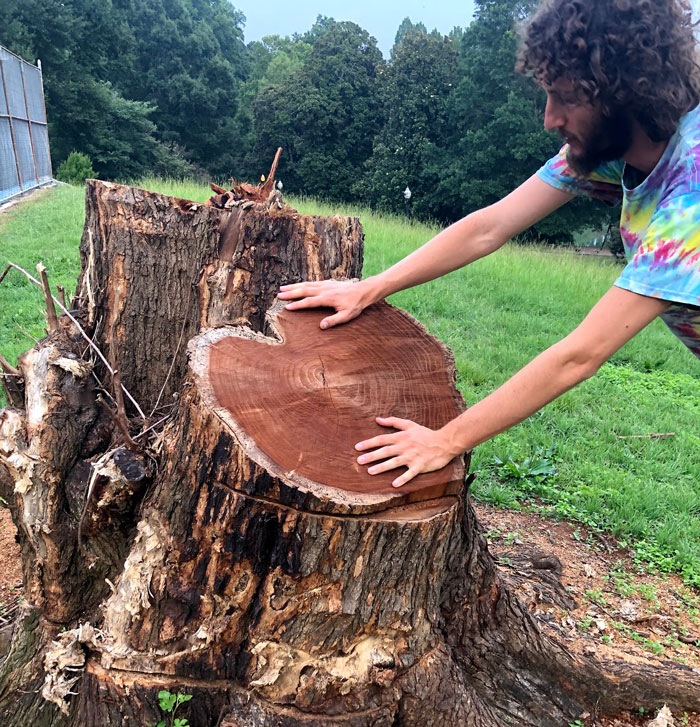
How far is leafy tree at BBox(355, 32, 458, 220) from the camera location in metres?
26.2

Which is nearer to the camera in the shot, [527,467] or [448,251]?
[448,251]

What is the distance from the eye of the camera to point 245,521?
1413 millimetres

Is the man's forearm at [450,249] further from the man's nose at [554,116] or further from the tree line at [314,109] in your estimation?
the tree line at [314,109]

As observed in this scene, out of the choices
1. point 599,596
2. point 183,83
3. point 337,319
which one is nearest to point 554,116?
point 337,319

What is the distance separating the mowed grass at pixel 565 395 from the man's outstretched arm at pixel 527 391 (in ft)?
6.60

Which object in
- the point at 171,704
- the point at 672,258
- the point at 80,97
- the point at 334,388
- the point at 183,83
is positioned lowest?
the point at 171,704

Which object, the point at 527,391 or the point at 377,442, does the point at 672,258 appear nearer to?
the point at 527,391

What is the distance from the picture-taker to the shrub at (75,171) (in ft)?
56.3

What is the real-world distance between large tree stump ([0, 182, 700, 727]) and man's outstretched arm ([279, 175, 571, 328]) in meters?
0.08

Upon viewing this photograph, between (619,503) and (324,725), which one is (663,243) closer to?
(324,725)

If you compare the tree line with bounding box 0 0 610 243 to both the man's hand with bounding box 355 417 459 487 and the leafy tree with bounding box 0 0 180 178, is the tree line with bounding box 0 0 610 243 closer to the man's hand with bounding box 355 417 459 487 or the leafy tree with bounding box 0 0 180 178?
the leafy tree with bounding box 0 0 180 178

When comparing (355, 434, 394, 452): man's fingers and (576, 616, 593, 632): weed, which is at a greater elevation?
(355, 434, 394, 452): man's fingers

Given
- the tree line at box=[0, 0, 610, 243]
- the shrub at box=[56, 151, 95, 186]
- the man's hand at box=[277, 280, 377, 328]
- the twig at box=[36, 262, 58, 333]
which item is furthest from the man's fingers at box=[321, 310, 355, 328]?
the tree line at box=[0, 0, 610, 243]

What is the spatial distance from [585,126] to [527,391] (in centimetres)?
68
